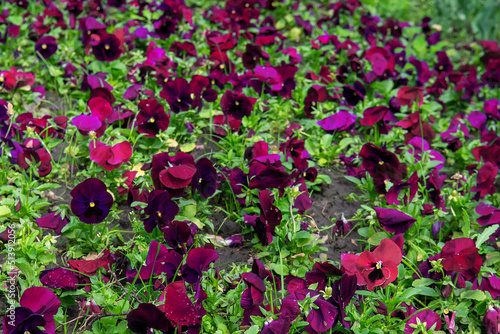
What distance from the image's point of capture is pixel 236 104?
9.53ft

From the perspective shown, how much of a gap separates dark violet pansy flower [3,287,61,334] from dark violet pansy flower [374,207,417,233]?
1398 millimetres

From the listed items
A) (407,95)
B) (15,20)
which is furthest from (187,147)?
(15,20)

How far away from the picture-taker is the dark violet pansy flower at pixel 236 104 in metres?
2.89

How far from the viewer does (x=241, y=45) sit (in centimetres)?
399

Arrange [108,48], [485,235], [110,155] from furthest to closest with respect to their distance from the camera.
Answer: [108,48] < [110,155] < [485,235]

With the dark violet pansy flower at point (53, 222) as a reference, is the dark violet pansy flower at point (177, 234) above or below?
above

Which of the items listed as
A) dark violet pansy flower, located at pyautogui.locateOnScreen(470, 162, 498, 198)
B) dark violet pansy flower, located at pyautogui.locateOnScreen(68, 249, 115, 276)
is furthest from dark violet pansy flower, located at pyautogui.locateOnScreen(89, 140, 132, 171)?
dark violet pansy flower, located at pyautogui.locateOnScreen(470, 162, 498, 198)

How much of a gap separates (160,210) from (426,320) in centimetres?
118

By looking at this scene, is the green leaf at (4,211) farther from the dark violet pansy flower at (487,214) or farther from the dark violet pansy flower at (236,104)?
the dark violet pansy flower at (487,214)

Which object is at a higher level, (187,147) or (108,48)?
(108,48)

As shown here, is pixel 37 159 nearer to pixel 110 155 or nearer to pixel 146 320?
pixel 110 155

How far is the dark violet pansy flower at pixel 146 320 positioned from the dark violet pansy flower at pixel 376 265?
762 millimetres

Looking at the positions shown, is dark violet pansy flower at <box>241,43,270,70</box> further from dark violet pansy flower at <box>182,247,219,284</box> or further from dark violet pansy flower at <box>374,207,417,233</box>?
dark violet pansy flower at <box>182,247,219,284</box>

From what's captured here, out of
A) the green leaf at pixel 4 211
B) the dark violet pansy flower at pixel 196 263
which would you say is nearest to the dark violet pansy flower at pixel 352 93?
the dark violet pansy flower at pixel 196 263
